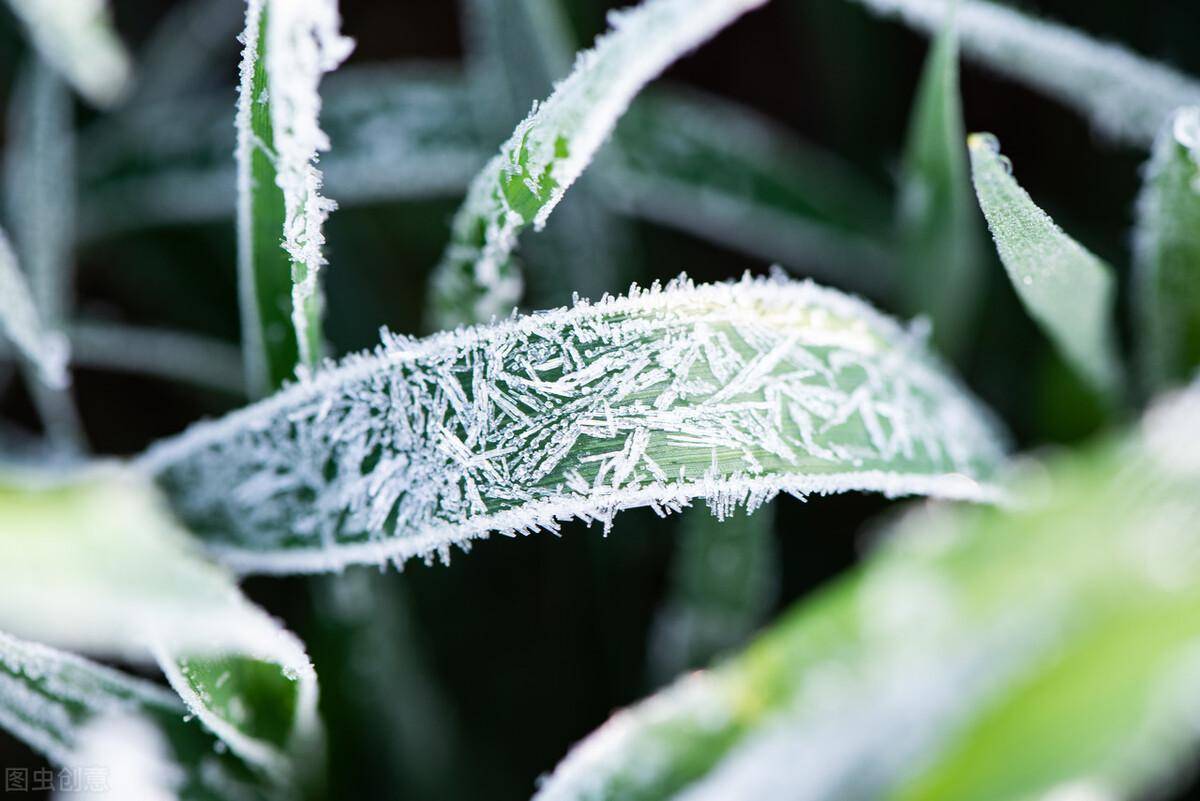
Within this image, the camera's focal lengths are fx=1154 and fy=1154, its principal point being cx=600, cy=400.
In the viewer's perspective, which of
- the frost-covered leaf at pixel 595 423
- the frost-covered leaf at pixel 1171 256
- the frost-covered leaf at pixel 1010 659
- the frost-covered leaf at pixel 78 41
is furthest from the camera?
the frost-covered leaf at pixel 78 41

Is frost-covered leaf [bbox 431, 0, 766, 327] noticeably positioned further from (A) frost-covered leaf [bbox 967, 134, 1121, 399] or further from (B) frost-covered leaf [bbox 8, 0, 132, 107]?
(B) frost-covered leaf [bbox 8, 0, 132, 107]

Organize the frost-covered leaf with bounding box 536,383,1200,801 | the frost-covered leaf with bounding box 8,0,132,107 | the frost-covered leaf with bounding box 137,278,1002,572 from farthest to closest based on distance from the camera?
1. the frost-covered leaf with bounding box 8,0,132,107
2. the frost-covered leaf with bounding box 137,278,1002,572
3. the frost-covered leaf with bounding box 536,383,1200,801

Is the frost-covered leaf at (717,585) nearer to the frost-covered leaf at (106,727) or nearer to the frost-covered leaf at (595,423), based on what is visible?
the frost-covered leaf at (595,423)

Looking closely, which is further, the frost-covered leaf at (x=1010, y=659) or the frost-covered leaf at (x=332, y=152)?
the frost-covered leaf at (x=332, y=152)

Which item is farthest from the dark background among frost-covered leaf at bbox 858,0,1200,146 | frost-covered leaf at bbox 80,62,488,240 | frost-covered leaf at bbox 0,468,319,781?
frost-covered leaf at bbox 0,468,319,781

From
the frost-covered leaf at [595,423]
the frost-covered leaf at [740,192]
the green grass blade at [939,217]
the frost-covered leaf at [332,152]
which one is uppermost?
the frost-covered leaf at [332,152]

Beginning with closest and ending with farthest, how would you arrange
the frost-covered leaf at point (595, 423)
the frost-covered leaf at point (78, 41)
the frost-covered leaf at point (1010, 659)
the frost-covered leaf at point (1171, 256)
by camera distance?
the frost-covered leaf at point (1010, 659) → the frost-covered leaf at point (595, 423) → the frost-covered leaf at point (1171, 256) → the frost-covered leaf at point (78, 41)

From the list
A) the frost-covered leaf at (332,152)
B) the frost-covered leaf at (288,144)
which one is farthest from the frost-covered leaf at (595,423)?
the frost-covered leaf at (332,152)
